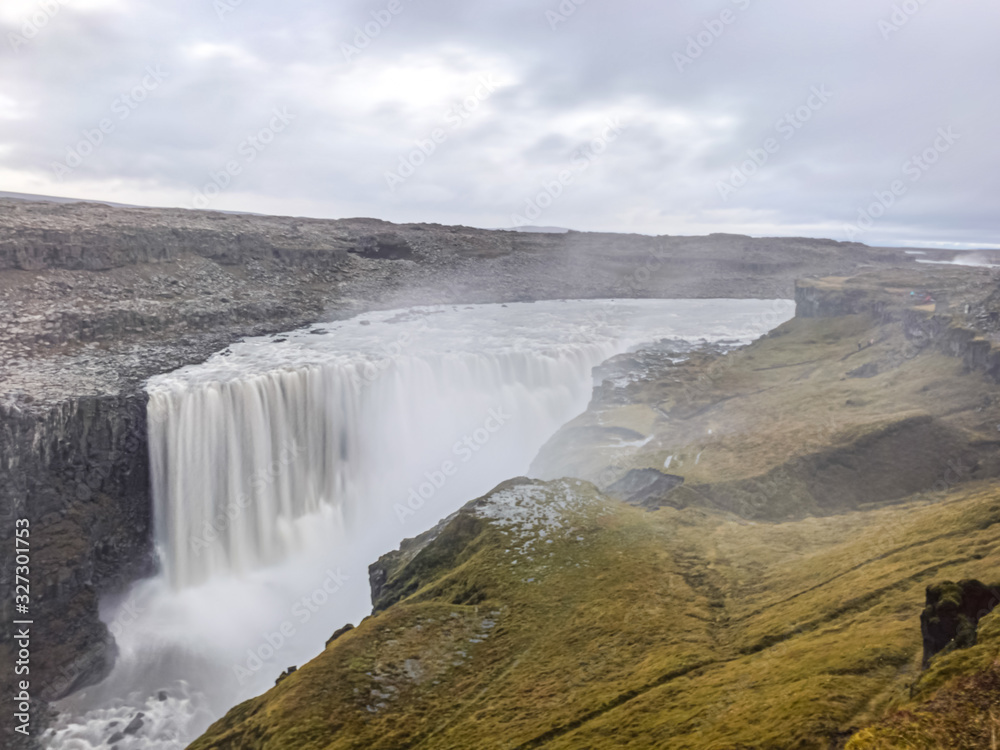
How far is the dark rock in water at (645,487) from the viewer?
54.8 feet

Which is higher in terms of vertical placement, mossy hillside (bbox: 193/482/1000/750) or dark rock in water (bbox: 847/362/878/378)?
dark rock in water (bbox: 847/362/878/378)

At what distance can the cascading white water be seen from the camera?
65.5 ft

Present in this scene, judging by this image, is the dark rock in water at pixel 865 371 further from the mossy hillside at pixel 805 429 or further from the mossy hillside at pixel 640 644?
the mossy hillside at pixel 640 644

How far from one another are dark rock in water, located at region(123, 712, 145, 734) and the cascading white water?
0.81 feet

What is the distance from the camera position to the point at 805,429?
1973 centimetres

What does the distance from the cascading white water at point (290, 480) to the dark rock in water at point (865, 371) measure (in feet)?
52.0

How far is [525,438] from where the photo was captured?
3538cm

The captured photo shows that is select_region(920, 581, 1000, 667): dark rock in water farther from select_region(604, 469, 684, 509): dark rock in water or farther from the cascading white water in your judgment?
the cascading white water

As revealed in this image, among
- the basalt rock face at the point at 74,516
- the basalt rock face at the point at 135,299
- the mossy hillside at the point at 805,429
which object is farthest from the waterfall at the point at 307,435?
the mossy hillside at the point at 805,429

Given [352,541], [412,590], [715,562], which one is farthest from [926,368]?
[352,541]

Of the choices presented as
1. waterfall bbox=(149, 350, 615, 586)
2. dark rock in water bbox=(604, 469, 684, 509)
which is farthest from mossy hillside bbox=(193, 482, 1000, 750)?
waterfall bbox=(149, 350, 615, 586)

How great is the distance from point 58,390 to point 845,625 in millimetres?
27168

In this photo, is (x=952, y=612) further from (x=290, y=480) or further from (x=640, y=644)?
(x=290, y=480)

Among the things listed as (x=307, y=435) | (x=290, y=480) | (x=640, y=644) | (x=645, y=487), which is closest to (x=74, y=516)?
(x=290, y=480)
